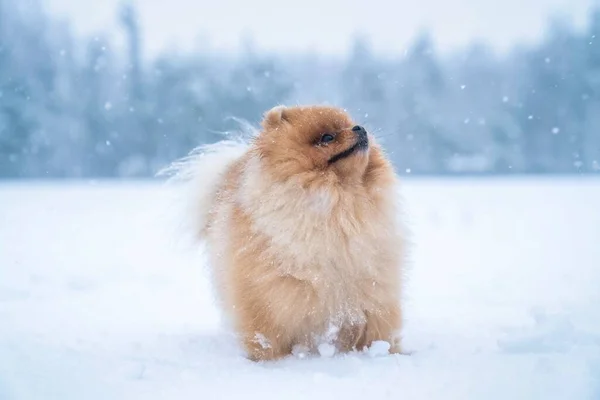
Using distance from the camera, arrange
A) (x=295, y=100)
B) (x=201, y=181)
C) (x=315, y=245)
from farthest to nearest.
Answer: (x=295, y=100) → (x=201, y=181) → (x=315, y=245)

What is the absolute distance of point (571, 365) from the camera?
3090mm

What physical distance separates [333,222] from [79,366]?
1.51 meters

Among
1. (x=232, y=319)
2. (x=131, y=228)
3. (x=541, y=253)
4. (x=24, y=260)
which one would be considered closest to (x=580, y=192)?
(x=541, y=253)

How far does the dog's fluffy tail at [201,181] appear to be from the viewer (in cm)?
469

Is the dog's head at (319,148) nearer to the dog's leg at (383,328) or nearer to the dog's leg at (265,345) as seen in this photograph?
the dog's leg at (383,328)

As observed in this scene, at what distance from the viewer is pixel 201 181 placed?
4797mm

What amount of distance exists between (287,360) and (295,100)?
25.7 m

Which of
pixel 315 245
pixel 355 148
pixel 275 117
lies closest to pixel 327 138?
pixel 355 148

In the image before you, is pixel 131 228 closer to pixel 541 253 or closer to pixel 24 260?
pixel 24 260

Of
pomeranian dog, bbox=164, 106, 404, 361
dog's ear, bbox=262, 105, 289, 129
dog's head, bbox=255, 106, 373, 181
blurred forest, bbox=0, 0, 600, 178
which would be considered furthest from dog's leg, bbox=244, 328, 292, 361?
blurred forest, bbox=0, 0, 600, 178

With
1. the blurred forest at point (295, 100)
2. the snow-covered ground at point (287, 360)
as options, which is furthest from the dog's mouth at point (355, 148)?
the blurred forest at point (295, 100)

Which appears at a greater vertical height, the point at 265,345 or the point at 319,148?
the point at 319,148

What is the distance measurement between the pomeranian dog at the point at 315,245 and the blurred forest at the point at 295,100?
85.0ft

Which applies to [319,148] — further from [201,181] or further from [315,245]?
[201,181]
